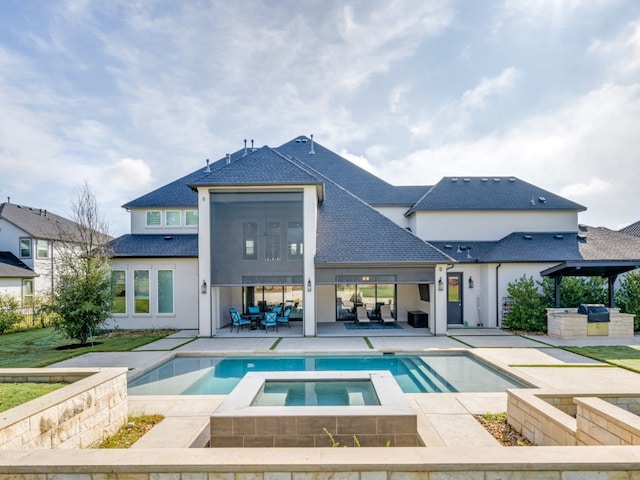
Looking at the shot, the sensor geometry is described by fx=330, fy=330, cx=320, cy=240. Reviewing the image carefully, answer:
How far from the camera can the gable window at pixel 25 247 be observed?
25.1 meters

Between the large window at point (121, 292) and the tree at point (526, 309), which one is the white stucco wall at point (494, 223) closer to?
the tree at point (526, 309)

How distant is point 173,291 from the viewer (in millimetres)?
16562

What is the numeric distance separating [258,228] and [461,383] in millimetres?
9919

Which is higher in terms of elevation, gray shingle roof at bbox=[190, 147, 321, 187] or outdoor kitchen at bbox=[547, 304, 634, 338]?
gray shingle roof at bbox=[190, 147, 321, 187]

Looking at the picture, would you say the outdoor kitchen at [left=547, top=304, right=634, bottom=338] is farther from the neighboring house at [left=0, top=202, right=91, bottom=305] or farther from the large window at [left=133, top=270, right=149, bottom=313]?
the neighboring house at [left=0, top=202, right=91, bottom=305]

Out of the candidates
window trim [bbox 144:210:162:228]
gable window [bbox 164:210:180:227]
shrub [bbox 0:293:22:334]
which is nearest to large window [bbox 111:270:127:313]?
window trim [bbox 144:210:162:228]

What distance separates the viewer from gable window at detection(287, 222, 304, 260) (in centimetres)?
1483

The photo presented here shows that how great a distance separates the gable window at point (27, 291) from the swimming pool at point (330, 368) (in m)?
17.4

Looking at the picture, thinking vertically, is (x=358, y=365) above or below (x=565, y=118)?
below

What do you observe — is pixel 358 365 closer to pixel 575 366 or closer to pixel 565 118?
pixel 575 366

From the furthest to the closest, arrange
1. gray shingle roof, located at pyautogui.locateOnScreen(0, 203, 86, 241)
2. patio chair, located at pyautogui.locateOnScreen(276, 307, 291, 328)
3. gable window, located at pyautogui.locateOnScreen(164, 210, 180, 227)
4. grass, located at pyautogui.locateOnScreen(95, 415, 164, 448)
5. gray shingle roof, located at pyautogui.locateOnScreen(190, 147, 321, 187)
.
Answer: gray shingle roof, located at pyautogui.locateOnScreen(0, 203, 86, 241) < gable window, located at pyautogui.locateOnScreen(164, 210, 180, 227) < patio chair, located at pyautogui.locateOnScreen(276, 307, 291, 328) < gray shingle roof, located at pyautogui.locateOnScreen(190, 147, 321, 187) < grass, located at pyautogui.locateOnScreen(95, 415, 164, 448)

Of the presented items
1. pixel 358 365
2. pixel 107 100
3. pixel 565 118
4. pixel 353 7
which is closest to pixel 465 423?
pixel 358 365

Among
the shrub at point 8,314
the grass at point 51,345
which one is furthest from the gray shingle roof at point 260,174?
the shrub at point 8,314

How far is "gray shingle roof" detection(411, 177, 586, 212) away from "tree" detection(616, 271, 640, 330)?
15.9 feet
